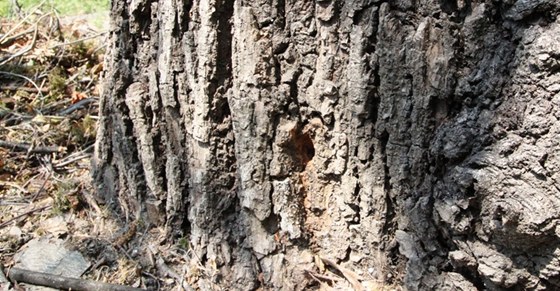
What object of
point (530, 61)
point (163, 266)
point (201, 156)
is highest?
point (530, 61)

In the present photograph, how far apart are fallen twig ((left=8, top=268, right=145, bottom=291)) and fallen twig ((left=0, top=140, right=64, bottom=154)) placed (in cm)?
70

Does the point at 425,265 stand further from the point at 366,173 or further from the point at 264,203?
the point at 264,203

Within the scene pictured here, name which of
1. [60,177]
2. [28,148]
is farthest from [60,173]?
[28,148]

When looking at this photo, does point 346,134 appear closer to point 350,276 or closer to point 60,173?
point 350,276

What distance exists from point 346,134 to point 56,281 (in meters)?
1.27

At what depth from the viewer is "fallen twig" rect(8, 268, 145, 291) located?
89.3 inches

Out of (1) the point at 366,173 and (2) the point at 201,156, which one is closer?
(1) the point at 366,173

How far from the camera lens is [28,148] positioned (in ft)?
9.57

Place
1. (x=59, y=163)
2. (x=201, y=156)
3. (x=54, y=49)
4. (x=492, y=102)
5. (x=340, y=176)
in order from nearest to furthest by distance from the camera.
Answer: (x=492, y=102) → (x=340, y=176) → (x=201, y=156) → (x=59, y=163) → (x=54, y=49)

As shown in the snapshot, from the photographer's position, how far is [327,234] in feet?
Result: 6.75

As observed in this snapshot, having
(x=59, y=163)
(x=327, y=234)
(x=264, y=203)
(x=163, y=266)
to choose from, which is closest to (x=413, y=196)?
(x=327, y=234)

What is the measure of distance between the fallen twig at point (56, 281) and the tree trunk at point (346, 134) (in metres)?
0.33

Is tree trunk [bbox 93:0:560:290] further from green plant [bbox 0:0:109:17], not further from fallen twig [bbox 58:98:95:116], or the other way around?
green plant [bbox 0:0:109:17]

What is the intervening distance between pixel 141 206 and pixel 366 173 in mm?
1054
